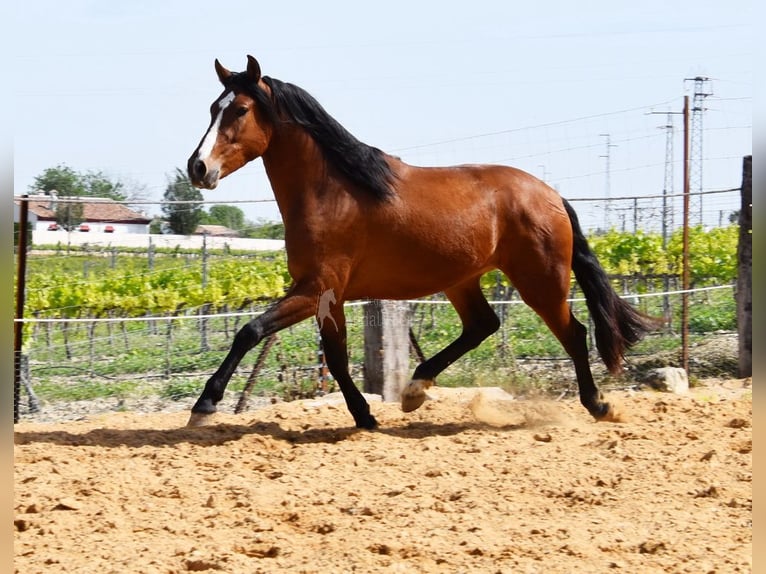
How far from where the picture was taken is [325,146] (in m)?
5.70

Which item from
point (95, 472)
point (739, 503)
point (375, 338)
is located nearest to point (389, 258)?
point (375, 338)

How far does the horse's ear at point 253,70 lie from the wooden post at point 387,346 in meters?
2.44

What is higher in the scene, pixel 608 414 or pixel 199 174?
pixel 199 174

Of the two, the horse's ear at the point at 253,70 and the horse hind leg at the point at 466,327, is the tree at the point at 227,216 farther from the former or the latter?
the horse's ear at the point at 253,70

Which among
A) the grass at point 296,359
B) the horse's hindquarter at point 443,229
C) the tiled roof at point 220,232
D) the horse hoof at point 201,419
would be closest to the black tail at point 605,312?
the horse's hindquarter at point 443,229

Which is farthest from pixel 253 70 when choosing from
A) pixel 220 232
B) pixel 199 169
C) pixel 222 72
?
pixel 220 232

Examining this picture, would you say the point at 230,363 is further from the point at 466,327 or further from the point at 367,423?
the point at 466,327

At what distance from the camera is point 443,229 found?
5.84m

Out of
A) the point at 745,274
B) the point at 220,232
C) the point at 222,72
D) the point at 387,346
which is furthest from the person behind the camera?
the point at 220,232

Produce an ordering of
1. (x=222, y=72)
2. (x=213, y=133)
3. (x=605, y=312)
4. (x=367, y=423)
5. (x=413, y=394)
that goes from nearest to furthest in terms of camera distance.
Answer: (x=213, y=133) < (x=222, y=72) < (x=367, y=423) < (x=413, y=394) < (x=605, y=312)

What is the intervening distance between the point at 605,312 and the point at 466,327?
1024 millimetres

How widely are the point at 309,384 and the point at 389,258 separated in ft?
8.98

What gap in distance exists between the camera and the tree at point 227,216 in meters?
17.3

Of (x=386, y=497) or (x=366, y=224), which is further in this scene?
(x=366, y=224)
